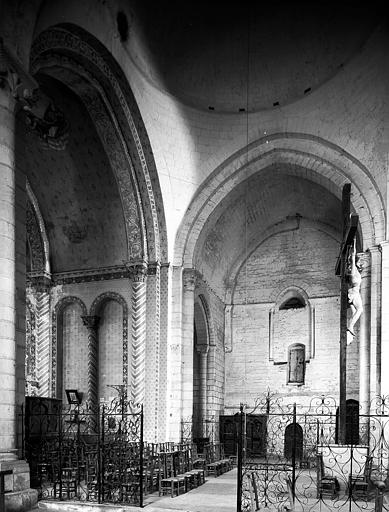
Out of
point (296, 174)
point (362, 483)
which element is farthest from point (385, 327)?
point (296, 174)

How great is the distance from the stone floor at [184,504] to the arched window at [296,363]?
356 inches

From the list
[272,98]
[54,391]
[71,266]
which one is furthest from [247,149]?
[54,391]

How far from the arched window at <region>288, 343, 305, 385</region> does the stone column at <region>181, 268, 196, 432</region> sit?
18.1 ft

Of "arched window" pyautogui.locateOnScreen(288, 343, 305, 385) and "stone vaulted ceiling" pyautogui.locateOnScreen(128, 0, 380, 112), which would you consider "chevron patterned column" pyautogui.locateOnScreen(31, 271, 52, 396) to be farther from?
"arched window" pyautogui.locateOnScreen(288, 343, 305, 385)

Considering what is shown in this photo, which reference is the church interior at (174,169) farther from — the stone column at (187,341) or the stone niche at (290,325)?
the stone niche at (290,325)

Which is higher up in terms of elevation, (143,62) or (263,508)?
(143,62)

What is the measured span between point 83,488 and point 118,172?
8429 mm

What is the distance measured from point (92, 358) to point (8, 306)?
27.3 ft

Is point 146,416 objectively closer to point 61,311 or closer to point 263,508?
point 61,311

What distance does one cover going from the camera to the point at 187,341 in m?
16.8

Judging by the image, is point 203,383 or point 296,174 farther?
point 203,383

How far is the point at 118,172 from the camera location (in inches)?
634

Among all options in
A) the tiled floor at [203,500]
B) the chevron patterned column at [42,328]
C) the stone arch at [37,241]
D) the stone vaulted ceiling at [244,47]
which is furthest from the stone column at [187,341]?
the stone vaulted ceiling at [244,47]

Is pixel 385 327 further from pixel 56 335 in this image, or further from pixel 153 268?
pixel 56 335
